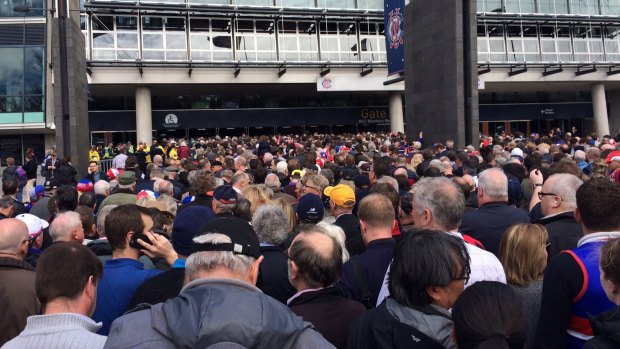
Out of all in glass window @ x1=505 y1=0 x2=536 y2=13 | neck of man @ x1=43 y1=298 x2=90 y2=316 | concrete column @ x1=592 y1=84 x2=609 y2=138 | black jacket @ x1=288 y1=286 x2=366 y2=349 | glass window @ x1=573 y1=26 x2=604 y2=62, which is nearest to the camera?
neck of man @ x1=43 y1=298 x2=90 y2=316

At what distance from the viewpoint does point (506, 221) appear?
498cm

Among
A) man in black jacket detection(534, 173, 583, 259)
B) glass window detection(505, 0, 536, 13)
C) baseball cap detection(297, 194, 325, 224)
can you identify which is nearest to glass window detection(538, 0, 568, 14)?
glass window detection(505, 0, 536, 13)

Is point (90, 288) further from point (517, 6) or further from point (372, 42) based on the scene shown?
point (517, 6)

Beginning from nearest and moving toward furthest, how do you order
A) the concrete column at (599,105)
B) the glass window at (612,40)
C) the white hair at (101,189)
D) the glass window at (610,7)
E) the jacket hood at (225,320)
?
the jacket hood at (225,320) < the white hair at (101,189) < the concrete column at (599,105) < the glass window at (612,40) < the glass window at (610,7)

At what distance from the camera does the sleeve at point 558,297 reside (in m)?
2.92

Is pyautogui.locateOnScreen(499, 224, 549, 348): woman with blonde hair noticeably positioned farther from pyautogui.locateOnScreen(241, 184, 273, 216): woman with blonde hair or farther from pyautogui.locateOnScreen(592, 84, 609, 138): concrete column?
pyautogui.locateOnScreen(592, 84, 609, 138): concrete column

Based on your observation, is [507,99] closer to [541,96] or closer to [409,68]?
[541,96]

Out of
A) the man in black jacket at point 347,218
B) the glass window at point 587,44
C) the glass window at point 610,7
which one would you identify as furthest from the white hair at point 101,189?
the glass window at point 610,7

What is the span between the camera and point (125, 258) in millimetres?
4043

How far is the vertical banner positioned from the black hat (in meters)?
20.4

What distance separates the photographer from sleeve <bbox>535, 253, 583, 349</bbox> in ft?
9.59

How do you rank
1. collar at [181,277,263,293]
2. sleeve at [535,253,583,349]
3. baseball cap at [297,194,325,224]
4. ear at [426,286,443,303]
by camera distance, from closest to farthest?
1. collar at [181,277,263,293]
2. ear at [426,286,443,303]
3. sleeve at [535,253,583,349]
4. baseball cap at [297,194,325,224]

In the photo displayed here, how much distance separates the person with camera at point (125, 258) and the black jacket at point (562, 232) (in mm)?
2976

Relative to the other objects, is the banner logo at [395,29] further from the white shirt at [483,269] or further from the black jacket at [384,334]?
the black jacket at [384,334]
